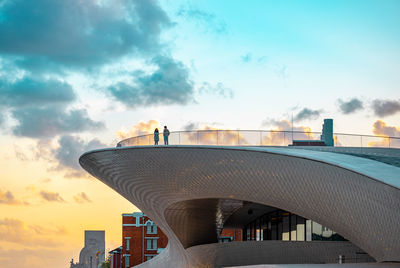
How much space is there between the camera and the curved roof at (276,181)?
87.4 ft

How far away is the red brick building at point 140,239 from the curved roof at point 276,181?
3837 centimetres

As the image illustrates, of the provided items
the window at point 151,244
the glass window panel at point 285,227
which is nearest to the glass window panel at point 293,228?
the glass window panel at point 285,227

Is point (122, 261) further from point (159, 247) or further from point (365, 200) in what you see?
point (365, 200)

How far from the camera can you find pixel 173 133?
3400 cm

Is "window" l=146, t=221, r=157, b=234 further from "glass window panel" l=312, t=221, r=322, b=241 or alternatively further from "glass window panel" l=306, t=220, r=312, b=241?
"glass window panel" l=312, t=221, r=322, b=241

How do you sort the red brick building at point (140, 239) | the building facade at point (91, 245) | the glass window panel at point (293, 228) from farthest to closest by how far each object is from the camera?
the building facade at point (91, 245) → the red brick building at point (140, 239) → the glass window panel at point (293, 228)

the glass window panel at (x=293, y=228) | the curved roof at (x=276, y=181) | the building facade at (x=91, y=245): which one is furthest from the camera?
the building facade at (x=91, y=245)

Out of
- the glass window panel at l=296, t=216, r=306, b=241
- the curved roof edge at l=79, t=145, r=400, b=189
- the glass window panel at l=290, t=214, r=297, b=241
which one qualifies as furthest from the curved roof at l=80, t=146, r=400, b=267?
the glass window panel at l=290, t=214, r=297, b=241

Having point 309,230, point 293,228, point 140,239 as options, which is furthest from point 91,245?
point 309,230

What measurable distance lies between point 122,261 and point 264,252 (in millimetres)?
42983

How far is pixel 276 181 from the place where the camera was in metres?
31.4

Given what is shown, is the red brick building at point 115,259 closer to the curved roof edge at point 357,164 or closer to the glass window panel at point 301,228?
the glass window panel at point 301,228

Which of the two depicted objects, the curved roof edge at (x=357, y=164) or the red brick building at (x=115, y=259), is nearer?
the curved roof edge at (x=357, y=164)

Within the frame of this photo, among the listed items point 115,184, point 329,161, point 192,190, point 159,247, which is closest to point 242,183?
point 192,190
